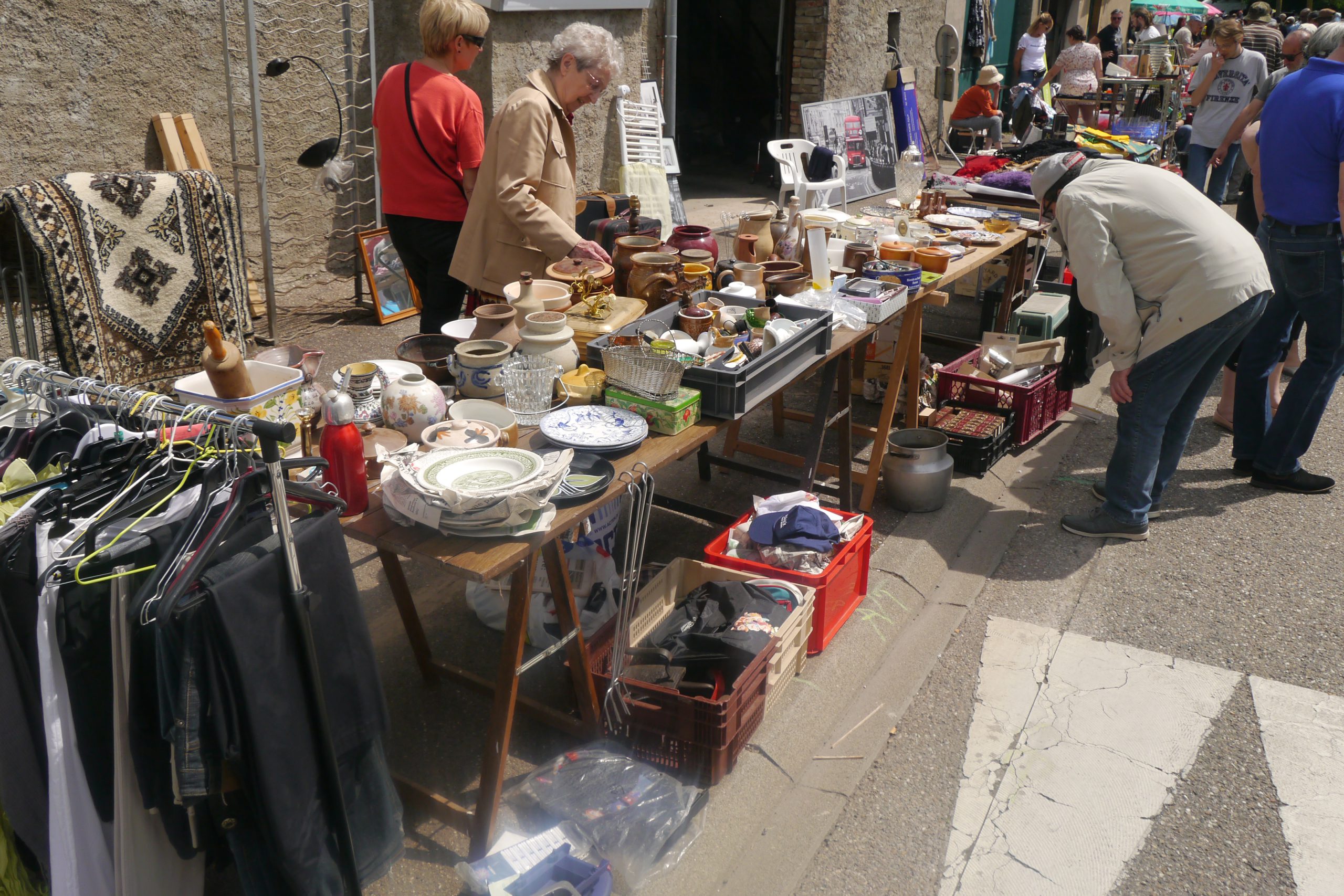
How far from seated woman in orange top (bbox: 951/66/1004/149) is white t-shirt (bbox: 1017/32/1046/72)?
11.3ft

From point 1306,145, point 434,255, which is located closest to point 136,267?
point 434,255

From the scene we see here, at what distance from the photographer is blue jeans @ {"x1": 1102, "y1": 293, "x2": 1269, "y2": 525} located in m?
3.80

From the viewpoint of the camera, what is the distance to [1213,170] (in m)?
8.81

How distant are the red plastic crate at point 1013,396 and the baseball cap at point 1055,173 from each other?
1.29m

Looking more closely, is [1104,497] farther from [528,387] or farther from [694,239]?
[528,387]

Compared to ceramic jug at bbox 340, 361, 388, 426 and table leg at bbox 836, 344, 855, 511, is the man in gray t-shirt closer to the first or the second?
table leg at bbox 836, 344, 855, 511

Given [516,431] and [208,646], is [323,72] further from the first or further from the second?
[208,646]

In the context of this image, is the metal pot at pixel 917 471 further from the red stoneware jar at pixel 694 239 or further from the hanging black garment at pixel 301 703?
the hanging black garment at pixel 301 703

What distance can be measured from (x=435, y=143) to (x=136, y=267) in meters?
1.65

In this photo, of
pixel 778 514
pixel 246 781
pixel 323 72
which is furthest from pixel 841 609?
pixel 323 72


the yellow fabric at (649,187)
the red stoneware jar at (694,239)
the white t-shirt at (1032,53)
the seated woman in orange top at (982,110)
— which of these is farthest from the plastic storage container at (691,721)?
the white t-shirt at (1032,53)

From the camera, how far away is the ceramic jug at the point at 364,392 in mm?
2594

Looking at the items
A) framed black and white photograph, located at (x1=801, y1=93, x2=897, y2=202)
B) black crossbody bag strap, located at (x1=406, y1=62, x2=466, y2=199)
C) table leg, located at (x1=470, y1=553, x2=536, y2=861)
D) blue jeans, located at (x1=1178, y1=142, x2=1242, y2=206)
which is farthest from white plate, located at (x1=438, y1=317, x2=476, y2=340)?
blue jeans, located at (x1=1178, y1=142, x2=1242, y2=206)

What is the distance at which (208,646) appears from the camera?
1722 mm
